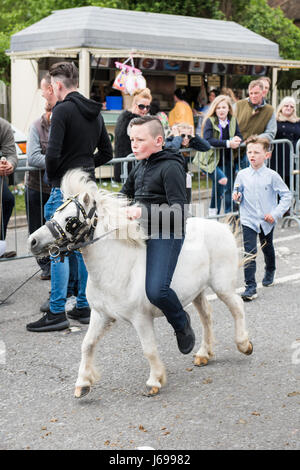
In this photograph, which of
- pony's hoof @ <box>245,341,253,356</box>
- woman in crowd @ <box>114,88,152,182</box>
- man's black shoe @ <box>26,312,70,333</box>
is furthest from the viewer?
woman in crowd @ <box>114,88,152,182</box>

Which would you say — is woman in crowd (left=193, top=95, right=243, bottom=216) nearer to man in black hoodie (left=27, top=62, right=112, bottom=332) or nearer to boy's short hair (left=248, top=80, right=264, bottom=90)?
boy's short hair (left=248, top=80, right=264, bottom=90)

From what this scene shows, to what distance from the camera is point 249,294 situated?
7289mm

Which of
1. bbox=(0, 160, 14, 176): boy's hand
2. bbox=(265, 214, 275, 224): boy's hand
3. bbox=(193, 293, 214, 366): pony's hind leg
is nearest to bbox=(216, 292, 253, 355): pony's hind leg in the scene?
bbox=(193, 293, 214, 366): pony's hind leg

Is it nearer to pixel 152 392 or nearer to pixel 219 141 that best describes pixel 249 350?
pixel 152 392

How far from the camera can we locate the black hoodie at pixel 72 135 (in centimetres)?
587

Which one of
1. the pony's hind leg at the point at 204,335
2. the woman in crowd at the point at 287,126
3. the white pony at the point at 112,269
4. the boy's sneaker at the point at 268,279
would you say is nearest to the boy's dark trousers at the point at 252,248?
the boy's sneaker at the point at 268,279

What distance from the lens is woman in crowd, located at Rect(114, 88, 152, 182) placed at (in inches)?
359

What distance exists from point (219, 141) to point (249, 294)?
347 centimetres

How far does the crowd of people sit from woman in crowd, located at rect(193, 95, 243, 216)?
0.05 ft

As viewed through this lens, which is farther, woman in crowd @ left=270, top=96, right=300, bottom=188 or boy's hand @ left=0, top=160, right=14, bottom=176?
woman in crowd @ left=270, top=96, right=300, bottom=188

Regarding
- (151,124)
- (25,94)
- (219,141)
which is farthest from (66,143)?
(25,94)

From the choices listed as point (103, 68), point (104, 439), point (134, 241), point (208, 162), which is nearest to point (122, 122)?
point (208, 162)

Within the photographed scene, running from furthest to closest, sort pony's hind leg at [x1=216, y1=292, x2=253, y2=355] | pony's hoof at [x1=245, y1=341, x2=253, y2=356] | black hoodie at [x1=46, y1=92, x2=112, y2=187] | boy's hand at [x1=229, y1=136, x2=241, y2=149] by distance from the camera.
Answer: boy's hand at [x1=229, y1=136, x2=241, y2=149]
black hoodie at [x1=46, y1=92, x2=112, y2=187]
pony's hoof at [x1=245, y1=341, x2=253, y2=356]
pony's hind leg at [x1=216, y1=292, x2=253, y2=355]

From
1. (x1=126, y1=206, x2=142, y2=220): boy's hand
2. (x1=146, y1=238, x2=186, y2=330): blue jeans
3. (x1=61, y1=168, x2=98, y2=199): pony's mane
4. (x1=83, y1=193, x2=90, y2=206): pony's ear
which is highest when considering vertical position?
(x1=61, y1=168, x2=98, y2=199): pony's mane
